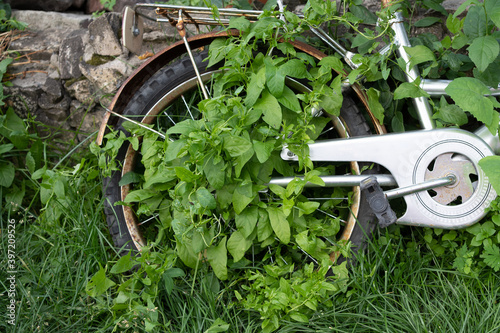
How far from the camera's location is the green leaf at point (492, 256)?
168cm

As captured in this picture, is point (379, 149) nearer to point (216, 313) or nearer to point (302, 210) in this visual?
point (302, 210)

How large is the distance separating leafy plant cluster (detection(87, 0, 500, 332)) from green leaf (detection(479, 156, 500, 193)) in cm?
15

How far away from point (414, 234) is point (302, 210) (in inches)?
28.1

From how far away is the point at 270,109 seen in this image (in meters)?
1.57

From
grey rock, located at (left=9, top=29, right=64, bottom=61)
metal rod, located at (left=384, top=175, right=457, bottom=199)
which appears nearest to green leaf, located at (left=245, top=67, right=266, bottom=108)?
metal rod, located at (left=384, top=175, right=457, bottom=199)

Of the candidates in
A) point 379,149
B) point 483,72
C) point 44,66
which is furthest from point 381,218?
point 44,66

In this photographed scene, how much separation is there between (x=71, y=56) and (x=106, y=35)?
10.2 inches

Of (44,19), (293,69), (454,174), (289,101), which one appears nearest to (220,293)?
(289,101)

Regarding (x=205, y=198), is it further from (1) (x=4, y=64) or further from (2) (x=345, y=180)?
(1) (x=4, y=64)

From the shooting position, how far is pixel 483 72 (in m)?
1.64

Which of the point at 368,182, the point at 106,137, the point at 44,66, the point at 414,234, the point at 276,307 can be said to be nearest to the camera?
the point at 276,307

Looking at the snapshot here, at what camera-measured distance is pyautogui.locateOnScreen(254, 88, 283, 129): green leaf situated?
1.56 meters

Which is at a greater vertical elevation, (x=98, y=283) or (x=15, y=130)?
(x=15, y=130)

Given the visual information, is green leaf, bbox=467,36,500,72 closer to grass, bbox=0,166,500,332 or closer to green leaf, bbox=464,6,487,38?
green leaf, bbox=464,6,487,38
